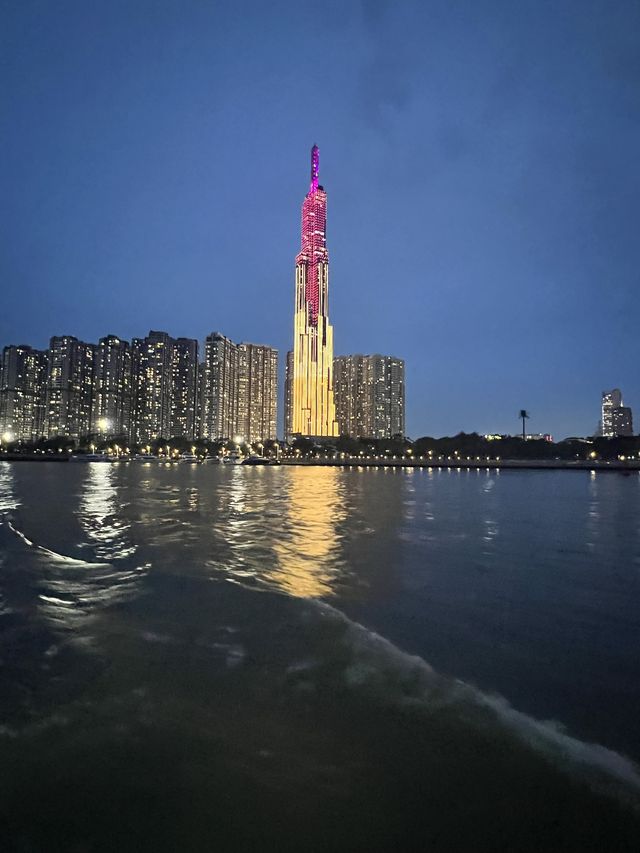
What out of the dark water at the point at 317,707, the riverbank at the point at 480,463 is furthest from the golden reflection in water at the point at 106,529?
the riverbank at the point at 480,463

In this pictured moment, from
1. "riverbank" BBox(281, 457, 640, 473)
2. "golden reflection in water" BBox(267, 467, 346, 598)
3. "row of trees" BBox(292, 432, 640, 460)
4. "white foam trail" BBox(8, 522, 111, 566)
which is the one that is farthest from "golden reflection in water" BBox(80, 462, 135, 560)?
"row of trees" BBox(292, 432, 640, 460)

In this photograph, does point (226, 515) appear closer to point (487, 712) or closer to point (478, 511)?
point (478, 511)

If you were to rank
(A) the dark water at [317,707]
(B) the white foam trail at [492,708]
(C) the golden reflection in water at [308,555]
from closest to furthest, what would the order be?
(A) the dark water at [317,707], (B) the white foam trail at [492,708], (C) the golden reflection in water at [308,555]

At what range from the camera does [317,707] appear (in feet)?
17.2

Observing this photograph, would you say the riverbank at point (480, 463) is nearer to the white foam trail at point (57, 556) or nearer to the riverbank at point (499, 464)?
the riverbank at point (499, 464)

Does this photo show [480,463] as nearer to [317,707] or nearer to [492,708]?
[492,708]

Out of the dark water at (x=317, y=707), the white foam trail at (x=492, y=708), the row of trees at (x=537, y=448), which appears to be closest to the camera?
the dark water at (x=317, y=707)

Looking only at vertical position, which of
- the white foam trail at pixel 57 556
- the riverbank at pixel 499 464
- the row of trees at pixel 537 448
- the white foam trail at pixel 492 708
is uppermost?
the row of trees at pixel 537 448

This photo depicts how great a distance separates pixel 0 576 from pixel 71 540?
462 centimetres

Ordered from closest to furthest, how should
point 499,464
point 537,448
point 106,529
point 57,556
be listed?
point 57,556 < point 106,529 < point 499,464 < point 537,448

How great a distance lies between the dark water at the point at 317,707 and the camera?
3658 millimetres

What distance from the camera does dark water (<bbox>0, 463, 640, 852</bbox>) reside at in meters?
3.66

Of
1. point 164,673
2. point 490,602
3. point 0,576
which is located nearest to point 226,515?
point 0,576

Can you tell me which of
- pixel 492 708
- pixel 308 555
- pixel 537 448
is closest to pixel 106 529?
pixel 308 555
